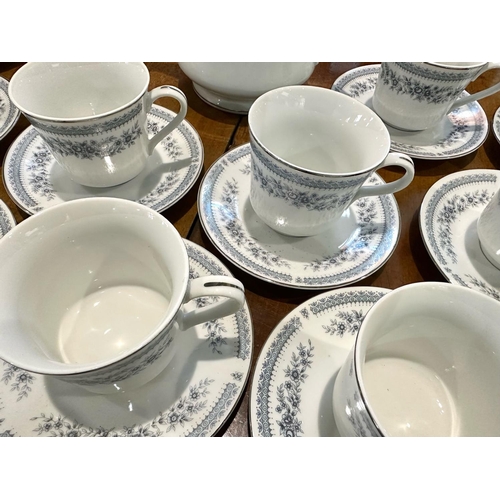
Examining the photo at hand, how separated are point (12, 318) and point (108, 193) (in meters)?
0.34

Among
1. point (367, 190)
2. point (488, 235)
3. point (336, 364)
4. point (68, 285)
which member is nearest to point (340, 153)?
point (367, 190)

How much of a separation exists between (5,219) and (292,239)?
48 cm

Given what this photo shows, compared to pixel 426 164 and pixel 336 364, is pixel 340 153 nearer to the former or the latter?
pixel 426 164

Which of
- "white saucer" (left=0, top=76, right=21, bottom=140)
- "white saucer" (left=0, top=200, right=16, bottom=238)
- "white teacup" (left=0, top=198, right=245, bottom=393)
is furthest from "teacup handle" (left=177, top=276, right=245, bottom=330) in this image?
"white saucer" (left=0, top=76, right=21, bottom=140)

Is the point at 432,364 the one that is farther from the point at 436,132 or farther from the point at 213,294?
the point at 436,132

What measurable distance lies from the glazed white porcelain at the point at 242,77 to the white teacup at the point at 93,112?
136mm

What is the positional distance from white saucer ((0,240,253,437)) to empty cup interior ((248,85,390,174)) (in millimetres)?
366

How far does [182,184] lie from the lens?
2.31ft

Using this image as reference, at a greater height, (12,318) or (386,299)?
(386,299)

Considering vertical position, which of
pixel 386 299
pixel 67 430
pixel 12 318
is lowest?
pixel 67 430

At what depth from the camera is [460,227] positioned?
0.70 metres

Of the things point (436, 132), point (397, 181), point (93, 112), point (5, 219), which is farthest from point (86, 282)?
point (436, 132)

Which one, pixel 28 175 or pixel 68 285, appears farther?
pixel 28 175

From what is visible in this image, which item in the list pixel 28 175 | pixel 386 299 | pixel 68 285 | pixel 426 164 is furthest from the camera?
pixel 426 164
